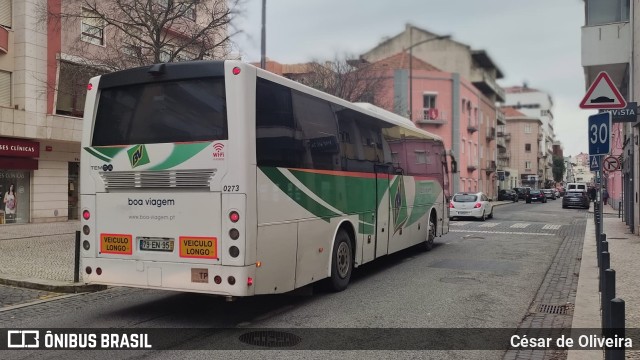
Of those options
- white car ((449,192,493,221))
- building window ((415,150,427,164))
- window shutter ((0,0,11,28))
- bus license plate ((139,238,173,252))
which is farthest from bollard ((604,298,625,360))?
window shutter ((0,0,11,28))

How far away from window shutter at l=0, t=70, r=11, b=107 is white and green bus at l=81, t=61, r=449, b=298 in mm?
15845

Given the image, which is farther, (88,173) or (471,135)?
(471,135)

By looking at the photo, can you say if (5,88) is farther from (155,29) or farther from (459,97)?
(459,97)

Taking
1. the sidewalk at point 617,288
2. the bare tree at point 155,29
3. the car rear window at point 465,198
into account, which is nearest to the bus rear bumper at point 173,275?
the sidewalk at point 617,288

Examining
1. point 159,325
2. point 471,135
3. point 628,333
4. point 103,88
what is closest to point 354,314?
point 159,325

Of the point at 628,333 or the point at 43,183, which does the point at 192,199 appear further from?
the point at 43,183

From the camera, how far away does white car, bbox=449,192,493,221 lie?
25450 millimetres

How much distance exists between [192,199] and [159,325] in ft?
5.07

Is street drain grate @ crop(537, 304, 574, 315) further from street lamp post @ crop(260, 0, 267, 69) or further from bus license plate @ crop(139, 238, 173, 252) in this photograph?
street lamp post @ crop(260, 0, 267, 69)

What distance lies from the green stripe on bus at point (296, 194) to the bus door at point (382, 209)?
2.00 m

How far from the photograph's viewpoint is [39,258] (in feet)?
38.0

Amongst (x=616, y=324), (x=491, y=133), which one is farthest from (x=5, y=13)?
(x=491, y=133)

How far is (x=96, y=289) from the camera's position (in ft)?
27.8

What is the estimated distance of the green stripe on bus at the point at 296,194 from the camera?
21.4 feet
